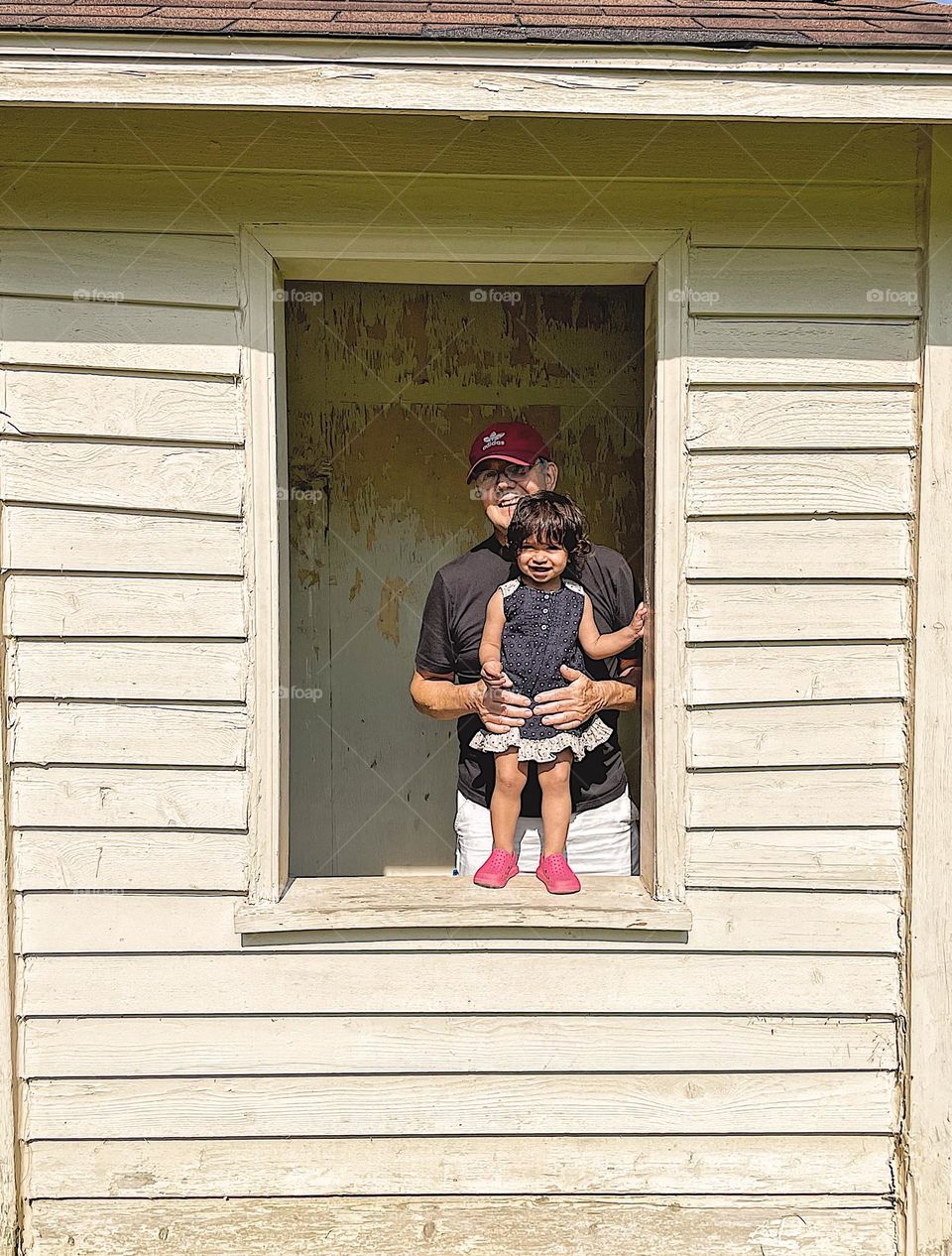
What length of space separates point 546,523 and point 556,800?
78 centimetres

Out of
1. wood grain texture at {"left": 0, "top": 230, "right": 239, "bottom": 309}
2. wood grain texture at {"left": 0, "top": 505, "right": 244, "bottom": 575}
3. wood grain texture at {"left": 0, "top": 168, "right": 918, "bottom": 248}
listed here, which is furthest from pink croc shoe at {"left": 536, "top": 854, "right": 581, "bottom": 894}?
wood grain texture at {"left": 0, "top": 230, "right": 239, "bottom": 309}

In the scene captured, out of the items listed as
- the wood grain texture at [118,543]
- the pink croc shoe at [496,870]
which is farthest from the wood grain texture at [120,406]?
the pink croc shoe at [496,870]

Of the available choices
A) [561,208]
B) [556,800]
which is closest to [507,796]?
[556,800]

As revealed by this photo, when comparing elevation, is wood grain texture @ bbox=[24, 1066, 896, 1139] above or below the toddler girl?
below

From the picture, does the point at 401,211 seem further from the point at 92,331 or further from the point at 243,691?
the point at 243,691

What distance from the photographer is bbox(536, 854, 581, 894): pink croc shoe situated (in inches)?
116

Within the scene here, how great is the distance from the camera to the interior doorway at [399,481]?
13.4 feet

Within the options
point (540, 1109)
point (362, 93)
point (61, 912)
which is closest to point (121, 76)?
point (362, 93)

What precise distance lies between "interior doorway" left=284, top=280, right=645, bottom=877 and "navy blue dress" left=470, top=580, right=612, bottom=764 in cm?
110

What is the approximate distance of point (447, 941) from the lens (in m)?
2.94

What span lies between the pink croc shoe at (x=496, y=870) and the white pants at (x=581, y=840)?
154mm

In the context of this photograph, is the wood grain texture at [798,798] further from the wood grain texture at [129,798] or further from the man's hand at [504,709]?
the wood grain texture at [129,798]

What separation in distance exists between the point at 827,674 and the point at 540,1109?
1432 millimetres

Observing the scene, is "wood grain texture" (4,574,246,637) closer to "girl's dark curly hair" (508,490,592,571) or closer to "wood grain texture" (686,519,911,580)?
"girl's dark curly hair" (508,490,592,571)
